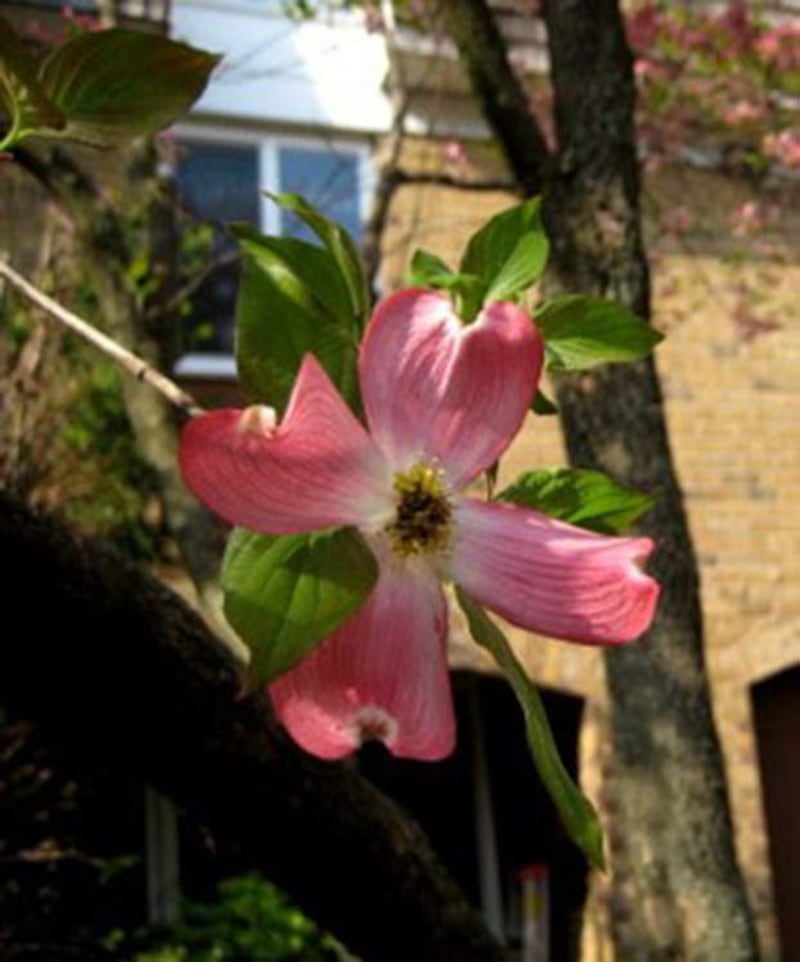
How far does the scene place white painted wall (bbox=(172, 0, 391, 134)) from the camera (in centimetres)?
817

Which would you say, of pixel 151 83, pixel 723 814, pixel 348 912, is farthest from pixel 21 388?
pixel 151 83

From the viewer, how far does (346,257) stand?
0.58 m

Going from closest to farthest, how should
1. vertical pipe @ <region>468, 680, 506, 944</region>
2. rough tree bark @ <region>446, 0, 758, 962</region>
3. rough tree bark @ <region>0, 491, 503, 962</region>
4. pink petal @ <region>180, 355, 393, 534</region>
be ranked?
pink petal @ <region>180, 355, 393, 534</region>, rough tree bark @ <region>0, 491, 503, 962</region>, rough tree bark @ <region>446, 0, 758, 962</region>, vertical pipe @ <region>468, 680, 506, 944</region>

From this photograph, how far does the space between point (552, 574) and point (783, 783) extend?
8532mm

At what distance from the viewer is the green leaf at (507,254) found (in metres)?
0.60

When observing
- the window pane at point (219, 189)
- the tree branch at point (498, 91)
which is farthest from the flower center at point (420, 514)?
the window pane at point (219, 189)

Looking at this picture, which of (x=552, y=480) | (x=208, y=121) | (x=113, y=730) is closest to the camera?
(x=552, y=480)

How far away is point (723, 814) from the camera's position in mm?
4406

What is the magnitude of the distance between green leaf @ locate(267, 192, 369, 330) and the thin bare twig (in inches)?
2.7

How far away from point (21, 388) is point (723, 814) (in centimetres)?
357

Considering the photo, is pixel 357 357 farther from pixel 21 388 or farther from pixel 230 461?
pixel 21 388

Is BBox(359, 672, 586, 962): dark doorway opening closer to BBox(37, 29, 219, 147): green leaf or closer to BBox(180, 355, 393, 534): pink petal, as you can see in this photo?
BBox(37, 29, 219, 147): green leaf

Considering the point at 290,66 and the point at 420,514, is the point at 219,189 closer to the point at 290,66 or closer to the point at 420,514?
the point at 290,66

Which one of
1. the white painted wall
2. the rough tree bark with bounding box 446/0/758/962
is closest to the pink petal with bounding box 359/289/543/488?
the rough tree bark with bounding box 446/0/758/962
